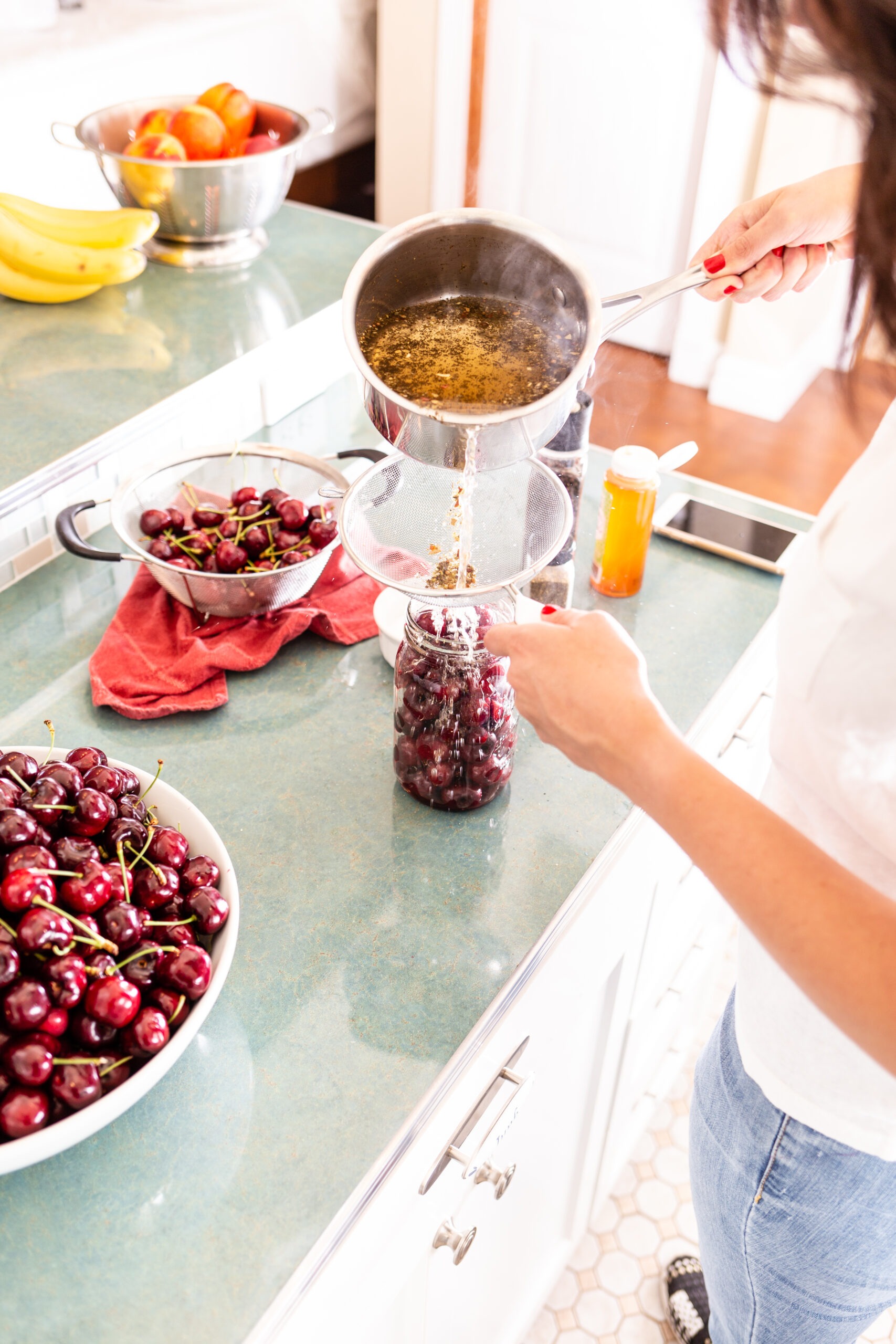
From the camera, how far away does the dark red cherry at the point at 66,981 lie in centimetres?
64

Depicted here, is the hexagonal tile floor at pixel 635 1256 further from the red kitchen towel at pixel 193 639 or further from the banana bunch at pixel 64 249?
the banana bunch at pixel 64 249

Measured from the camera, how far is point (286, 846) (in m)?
0.90

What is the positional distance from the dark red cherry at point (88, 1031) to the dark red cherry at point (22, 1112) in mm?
38

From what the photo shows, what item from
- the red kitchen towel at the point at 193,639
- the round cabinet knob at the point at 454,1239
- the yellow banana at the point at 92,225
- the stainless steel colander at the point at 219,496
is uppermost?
the yellow banana at the point at 92,225

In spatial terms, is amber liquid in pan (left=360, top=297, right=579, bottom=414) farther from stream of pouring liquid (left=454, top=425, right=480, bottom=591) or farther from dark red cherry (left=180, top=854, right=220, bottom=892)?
dark red cherry (left=180, top=854, right=220, bottom=892)

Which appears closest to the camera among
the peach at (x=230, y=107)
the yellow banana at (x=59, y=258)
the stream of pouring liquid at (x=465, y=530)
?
the stream of pouring liquid at (x=465, y=530)

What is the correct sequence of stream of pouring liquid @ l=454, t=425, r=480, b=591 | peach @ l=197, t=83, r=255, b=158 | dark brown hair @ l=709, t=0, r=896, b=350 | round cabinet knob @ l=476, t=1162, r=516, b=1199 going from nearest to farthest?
dark brown hair @ l=709, t=0, r=896, b=350 → round cabinet knob @ l=476, t=1162, r=516, b=1199 → stream of pouring liquid @ l=454, t=425, r=480, b=591 → peach @ l=197, t=83, r=255, b=158

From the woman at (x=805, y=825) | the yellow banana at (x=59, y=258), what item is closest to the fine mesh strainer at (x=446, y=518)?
the woman at (x=805, y=825)

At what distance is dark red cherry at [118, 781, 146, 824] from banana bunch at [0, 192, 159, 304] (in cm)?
95

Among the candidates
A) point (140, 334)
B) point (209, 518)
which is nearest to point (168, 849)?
point (209, 518)

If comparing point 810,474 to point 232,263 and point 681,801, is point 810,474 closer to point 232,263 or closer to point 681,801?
point 232,263

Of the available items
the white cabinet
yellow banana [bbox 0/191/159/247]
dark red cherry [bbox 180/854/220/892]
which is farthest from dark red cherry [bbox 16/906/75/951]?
yellow banana [bbox 0/191/159/247]

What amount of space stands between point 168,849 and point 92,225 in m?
1.08

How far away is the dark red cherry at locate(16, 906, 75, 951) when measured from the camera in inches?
25.6
